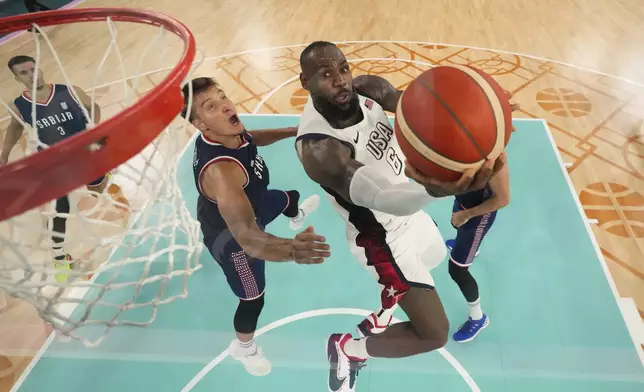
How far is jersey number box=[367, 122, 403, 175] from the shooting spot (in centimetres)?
171

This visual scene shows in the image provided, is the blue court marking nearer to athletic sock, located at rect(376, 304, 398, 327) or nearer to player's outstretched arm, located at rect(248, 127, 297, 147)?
athletic sock, located at rect(376, 304, 398, 327)

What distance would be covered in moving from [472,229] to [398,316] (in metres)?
0.61

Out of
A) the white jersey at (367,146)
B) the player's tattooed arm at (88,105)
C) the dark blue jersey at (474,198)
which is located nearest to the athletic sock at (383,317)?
the white jersey at (367,146)

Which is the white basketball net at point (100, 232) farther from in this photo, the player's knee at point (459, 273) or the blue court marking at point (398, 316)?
the player's knee at point (459, 273)

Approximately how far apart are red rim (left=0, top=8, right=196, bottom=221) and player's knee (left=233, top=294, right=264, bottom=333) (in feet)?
3.57

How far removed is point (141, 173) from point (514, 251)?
2145mm

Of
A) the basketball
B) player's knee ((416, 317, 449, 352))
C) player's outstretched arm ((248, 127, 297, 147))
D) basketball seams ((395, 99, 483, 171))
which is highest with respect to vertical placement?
the basketball

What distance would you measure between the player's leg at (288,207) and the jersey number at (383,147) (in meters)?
0.67

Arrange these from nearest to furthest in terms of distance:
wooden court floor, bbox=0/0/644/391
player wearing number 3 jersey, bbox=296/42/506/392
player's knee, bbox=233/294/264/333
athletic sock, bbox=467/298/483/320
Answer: player wearing number 3 jersey, bbox=296/42/506/392 → player's knee, bbox=233/294/264/333 → athletic sock, bbox=467/298/483/320 → wooden court floor, bbox=0/0/644/391

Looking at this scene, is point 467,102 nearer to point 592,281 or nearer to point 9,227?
point 9,227

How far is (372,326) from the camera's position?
2164 mm

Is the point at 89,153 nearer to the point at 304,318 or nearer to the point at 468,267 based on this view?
the point at 304,318

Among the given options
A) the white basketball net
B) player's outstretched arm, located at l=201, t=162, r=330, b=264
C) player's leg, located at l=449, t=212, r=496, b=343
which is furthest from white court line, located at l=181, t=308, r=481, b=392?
player's outstretched arm, located at l=201, t=162, r=330, b=264

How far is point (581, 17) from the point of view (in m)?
5.76
